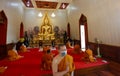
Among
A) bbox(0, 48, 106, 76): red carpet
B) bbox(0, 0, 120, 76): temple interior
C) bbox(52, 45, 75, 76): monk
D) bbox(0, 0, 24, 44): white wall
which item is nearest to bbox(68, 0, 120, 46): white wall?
bbox(0, 0, 120, 76): temple interior

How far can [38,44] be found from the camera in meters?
10.7

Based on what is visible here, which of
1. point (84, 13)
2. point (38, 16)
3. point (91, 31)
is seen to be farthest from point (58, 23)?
point (91, 31)

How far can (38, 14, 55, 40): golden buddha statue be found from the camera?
1116 centimetres

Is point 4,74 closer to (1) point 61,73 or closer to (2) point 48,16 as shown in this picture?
(1) point 61,73

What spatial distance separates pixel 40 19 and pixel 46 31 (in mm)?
1599

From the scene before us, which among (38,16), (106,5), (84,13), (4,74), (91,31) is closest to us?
(4,74)

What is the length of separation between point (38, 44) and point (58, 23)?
11.2ft

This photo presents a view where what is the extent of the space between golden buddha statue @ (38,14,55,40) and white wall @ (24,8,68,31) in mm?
468

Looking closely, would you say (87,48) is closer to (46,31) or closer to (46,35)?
(46,35)

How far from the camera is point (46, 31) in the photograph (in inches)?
455

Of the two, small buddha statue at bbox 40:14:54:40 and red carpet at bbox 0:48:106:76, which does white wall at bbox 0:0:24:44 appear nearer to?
red carpet at bbox 0:48:106:76

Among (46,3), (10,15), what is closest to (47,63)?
(10,15)

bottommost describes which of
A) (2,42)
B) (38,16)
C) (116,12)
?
(2,42)

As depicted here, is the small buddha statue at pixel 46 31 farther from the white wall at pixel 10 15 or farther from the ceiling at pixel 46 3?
the white wall at pixel 10 15
